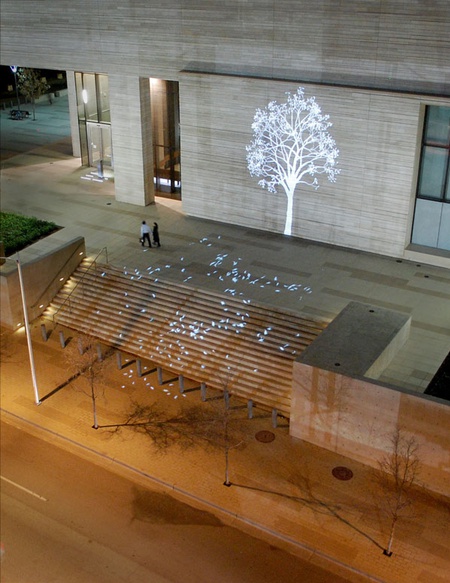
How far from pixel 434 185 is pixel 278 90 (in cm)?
735

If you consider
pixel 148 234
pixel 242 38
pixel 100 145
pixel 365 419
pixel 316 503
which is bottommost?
pixel 316 503

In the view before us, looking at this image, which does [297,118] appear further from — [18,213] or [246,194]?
[18,213]

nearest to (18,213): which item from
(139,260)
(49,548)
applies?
(139,260)

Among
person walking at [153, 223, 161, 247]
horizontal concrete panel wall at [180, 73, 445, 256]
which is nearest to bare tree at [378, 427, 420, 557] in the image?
horizontal concrete panel wall at [180, 73, 445, 256]

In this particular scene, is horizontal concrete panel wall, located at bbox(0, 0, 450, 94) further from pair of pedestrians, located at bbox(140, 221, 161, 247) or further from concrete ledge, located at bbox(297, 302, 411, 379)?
concrete ledge, located at bbox(297, 302, 411, 379)

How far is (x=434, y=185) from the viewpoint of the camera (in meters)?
29.7

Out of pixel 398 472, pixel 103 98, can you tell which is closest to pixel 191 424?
pixel 398 472

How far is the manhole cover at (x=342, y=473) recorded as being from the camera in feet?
71.2

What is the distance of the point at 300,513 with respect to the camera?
20438mm

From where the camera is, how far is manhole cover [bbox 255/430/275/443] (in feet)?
75.8

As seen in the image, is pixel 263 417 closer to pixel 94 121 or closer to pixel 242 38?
pixel 242 38

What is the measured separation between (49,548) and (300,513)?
22.0ft

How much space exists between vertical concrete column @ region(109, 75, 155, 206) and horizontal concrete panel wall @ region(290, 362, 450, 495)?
1692 centimetres

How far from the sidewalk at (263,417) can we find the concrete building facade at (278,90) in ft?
4.55
